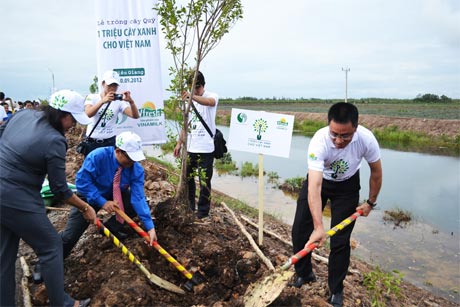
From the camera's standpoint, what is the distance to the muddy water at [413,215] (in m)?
5.88

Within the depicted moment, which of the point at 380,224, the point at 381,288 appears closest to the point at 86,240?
the point at 381,288

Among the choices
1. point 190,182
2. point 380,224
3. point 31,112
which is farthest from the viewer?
point 380,224

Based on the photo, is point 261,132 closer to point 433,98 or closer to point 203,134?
point 203,134

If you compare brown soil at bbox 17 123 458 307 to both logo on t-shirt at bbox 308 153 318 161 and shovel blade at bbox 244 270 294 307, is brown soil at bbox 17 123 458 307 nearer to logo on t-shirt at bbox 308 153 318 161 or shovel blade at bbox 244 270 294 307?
shovel blade at bbox 244 270 294 307

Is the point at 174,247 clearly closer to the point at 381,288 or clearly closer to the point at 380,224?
the point at 381,288

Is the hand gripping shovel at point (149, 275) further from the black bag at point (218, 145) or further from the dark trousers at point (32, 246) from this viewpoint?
the black bag at point (218, 145)

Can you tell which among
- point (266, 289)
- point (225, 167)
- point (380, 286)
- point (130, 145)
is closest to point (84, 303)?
point (130, 145)

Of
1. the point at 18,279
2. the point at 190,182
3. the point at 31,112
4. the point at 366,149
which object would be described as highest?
the point at 31,112

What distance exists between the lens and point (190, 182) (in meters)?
4.88

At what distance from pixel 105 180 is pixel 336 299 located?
2.38 meters

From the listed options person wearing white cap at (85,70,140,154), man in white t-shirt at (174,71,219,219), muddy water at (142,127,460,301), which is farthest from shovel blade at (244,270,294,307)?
muddy water at (142,127,460,301)

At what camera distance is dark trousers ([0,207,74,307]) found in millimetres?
2486

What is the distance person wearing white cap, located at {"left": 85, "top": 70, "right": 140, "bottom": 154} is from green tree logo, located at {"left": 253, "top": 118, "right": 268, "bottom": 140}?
58.3 inches

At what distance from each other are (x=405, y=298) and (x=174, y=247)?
9.04 ft
